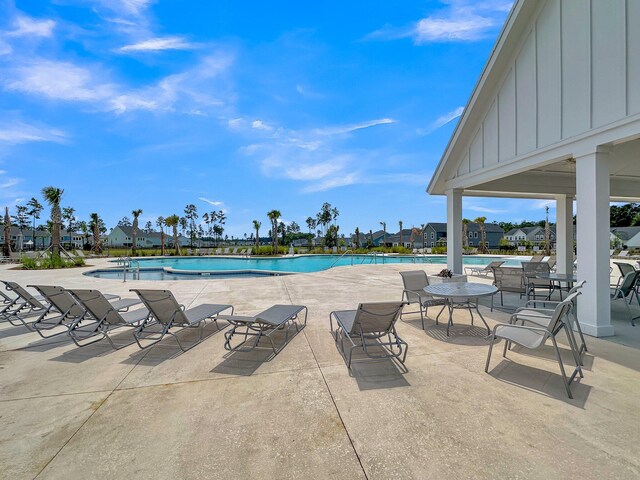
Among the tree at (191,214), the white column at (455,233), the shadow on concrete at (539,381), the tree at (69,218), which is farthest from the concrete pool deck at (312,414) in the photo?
the tree at (191,214)

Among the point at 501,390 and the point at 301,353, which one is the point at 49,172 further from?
the point at 501,390

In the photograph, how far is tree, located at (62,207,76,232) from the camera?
6009 cm

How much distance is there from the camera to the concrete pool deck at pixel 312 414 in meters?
1.90

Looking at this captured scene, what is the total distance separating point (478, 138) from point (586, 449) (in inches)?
274

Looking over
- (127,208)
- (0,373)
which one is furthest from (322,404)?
(127,208)

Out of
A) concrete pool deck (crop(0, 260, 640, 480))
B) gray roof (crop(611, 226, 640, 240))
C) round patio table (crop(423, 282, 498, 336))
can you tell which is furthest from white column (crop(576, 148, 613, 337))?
gray roof (crop(611, 226, 640, 240))

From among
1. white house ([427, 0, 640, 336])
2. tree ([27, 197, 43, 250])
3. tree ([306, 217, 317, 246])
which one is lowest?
white house ([427, 0, 640, 336])

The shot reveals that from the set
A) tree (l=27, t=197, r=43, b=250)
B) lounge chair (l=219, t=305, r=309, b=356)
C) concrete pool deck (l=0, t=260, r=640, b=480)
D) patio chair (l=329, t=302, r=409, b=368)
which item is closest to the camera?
concrete pool deck (l=0, t=260, r=640, b=480)

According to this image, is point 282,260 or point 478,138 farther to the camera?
point 282,260

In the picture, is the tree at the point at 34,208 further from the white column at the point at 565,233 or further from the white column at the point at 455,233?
the white column at the point at 565,233

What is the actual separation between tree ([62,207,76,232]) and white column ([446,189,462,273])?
251ft

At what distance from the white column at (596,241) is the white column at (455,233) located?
3.56 metres

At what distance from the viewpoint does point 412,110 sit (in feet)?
42.7

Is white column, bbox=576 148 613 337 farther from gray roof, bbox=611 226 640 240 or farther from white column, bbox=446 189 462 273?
gray roof, bbox=611 226 640 240
